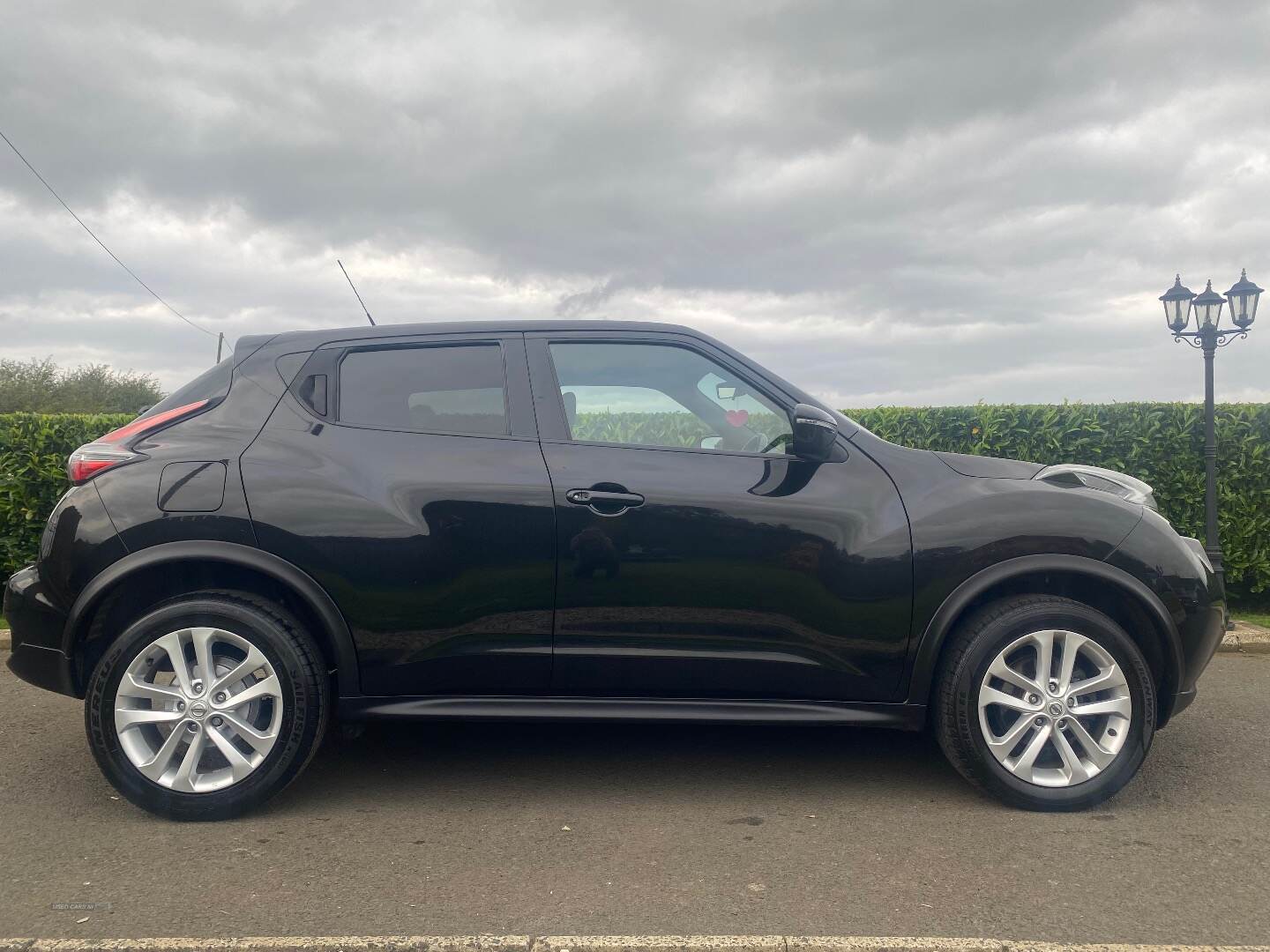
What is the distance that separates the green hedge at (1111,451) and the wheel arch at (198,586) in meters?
5.37

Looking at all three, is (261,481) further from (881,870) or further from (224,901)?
(881,870)

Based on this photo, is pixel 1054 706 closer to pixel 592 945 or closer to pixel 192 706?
pixel 592 945

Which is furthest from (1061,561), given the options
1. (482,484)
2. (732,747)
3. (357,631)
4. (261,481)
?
(261,481)

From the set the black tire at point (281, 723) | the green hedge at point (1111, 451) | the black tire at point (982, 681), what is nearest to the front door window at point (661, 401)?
the black tire at point (982, 681)

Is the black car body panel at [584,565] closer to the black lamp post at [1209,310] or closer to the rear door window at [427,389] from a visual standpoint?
the rear door window at [427,389]

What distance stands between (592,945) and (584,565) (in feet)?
4.43

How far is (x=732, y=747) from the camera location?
14.9ft

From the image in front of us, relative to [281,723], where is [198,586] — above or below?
above

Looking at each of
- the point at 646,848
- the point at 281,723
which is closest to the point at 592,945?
the point at 646,848

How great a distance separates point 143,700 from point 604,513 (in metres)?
1.78

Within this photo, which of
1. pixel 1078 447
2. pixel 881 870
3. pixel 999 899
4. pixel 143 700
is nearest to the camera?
pixel 999 899

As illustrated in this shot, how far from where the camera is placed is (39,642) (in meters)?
3.69

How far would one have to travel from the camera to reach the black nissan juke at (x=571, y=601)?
359 centimetres

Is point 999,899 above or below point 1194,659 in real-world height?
below
